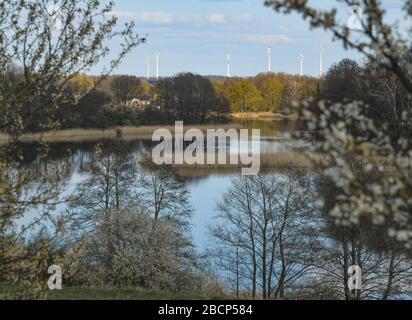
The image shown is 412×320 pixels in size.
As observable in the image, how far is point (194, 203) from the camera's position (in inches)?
1075

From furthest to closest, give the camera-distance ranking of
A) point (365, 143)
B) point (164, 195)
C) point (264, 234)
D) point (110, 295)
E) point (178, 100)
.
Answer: point (178, 100) < point (164, 195) < point (264, 234) < point (110, 295) < point (365, 143)

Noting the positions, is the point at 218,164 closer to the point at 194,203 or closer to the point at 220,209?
the point at 194,203

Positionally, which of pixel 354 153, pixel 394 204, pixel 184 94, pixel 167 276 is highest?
pixel 184 94

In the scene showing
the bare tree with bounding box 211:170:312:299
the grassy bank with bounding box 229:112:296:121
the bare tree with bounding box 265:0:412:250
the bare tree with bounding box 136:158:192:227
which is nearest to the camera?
the bare tree with bounding box 265:0:412:250

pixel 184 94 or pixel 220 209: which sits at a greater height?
pixel 184 94

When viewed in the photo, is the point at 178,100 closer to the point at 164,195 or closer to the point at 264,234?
the point at 164,195

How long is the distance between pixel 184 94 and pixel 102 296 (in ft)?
177

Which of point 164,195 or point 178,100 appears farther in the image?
point 178,100

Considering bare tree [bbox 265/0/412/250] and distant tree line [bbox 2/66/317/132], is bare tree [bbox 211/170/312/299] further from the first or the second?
distant tree line [bbox 2/66/317/132]

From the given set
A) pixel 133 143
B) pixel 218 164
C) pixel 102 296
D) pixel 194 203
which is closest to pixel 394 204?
pixel 102 296

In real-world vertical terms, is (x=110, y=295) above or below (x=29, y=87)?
below

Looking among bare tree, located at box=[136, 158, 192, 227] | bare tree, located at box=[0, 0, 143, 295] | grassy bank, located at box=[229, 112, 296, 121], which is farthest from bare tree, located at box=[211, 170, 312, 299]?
grassy bank, located at box=[229, 112, 296, 121]

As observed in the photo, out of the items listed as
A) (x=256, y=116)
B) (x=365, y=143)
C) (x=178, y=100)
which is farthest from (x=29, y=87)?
(x=256, y=116)

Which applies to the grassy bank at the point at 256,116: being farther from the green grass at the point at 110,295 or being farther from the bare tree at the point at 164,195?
the green grass at the point at 110,295
